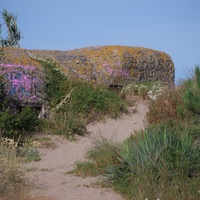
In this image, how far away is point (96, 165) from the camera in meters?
8.06

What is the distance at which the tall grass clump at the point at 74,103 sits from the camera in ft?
39.6

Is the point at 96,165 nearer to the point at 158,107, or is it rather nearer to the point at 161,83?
the point at 158,107

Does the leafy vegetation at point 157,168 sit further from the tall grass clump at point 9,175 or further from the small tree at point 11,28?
the small tree at point 11,28

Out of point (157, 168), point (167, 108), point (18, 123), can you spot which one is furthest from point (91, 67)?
point (157, 168)

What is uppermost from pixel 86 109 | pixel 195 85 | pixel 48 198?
pixel 195 85

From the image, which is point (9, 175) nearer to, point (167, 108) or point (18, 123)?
point (18, 123)

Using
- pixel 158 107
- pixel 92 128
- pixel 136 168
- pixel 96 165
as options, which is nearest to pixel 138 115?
pixel 158 107

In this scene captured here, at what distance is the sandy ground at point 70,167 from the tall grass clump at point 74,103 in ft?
1.22

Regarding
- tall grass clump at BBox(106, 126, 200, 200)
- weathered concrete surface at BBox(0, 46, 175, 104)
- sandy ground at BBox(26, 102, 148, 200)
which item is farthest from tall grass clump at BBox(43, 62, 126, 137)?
tall grass clump at BBox(106, 126, 200, 200)

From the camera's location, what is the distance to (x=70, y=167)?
28.8 feet

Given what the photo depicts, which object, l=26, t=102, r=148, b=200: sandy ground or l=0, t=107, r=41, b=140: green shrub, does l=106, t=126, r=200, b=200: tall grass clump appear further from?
l=0, t=107, r=41, b=140: green shrub

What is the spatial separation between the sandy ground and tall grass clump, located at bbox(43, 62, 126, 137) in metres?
0.37

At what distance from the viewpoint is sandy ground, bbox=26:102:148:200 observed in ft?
21.5

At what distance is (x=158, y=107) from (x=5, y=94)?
16.6 feet
